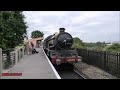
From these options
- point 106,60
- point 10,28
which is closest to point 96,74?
point 106,60

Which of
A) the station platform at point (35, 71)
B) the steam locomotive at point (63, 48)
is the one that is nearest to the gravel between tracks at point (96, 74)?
the steam locomotive at point (63, 48)

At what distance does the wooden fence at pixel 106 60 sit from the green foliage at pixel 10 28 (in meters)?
5.66

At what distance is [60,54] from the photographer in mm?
14766

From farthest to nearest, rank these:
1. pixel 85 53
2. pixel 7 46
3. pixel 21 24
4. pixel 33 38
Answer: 1. pixel 33 38
2. pixel 85 53
3. pixel 21 24
4. pixel 7 46

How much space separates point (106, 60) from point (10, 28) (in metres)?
6.26

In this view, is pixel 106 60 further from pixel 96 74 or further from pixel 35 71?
pixel 35 71

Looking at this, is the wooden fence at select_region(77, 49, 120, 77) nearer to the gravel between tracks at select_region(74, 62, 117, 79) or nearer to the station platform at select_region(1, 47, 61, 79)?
the gravel between tracks at select_region(74, 62, 117, 79)

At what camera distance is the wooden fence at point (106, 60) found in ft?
38.9

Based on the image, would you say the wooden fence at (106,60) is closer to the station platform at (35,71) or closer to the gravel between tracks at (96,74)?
the gravel between tracks at (96,74)

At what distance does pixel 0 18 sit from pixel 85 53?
9.24 m

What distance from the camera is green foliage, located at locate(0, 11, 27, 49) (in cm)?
1362
